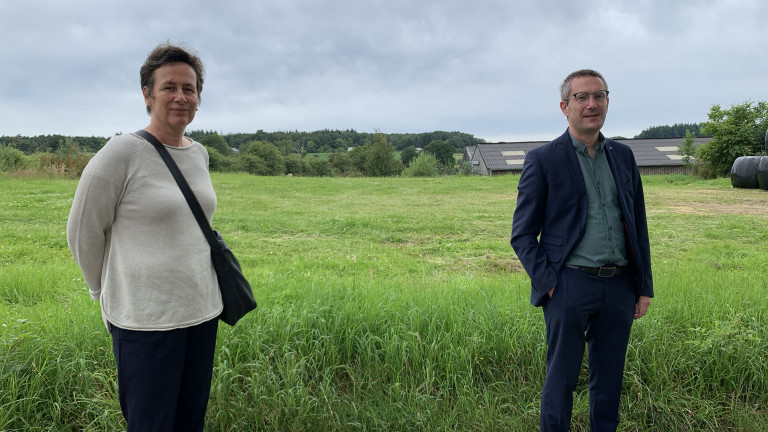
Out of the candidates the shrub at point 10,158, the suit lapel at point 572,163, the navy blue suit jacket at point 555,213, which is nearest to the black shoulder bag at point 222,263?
the navy blue suit jacket at point 555,213

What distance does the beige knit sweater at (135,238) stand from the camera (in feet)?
6.07

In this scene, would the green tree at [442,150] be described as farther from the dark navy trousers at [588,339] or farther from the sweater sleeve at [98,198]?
the sweater sleeve at [98,198]

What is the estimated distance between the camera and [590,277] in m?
2.43

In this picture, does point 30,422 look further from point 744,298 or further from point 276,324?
point 744,298

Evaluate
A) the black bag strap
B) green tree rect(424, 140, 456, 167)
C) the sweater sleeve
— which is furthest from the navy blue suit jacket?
green tree rect(424, 140, 456, 167)

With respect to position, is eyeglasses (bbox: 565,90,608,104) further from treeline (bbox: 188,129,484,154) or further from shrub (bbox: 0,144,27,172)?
treeline (bbox: 188,129,484,154)

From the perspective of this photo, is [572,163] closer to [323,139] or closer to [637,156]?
[637,156]

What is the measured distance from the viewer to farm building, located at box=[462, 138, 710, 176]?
171 ft

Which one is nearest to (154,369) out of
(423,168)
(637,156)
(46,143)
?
(46,143)

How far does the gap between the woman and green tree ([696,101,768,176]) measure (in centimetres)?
3480

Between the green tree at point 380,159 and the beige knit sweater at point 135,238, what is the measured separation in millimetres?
69355

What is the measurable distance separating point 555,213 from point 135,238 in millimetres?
1988

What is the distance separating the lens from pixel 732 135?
29312mm

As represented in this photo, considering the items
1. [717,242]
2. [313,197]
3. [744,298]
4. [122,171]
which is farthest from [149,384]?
[313,197]
